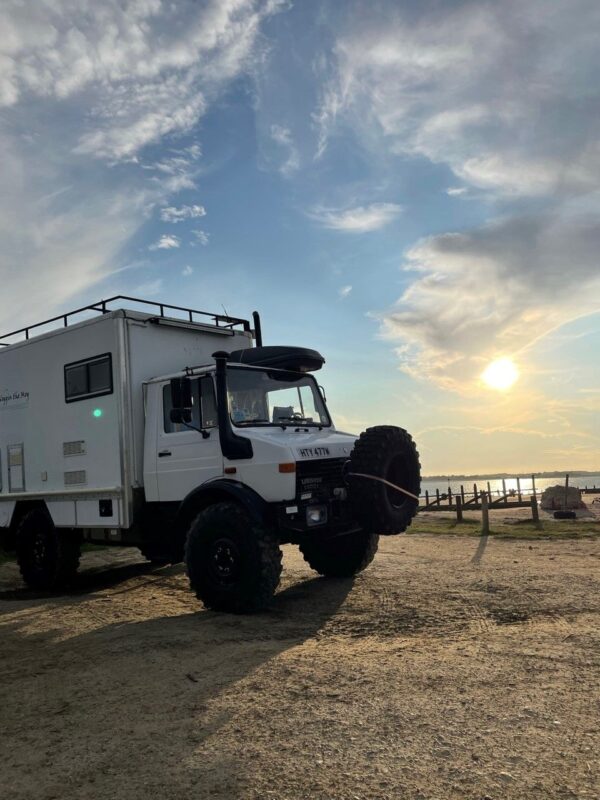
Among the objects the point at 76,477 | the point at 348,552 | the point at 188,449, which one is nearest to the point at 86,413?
the point at 76,477

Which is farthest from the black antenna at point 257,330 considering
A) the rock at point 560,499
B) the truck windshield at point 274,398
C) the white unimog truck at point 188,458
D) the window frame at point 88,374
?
the rock at point 560,499

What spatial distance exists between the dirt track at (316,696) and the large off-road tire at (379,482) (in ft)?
3.39

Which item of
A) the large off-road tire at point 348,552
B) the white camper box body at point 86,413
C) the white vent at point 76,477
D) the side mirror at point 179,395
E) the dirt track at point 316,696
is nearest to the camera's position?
the dirt track at point 316,696

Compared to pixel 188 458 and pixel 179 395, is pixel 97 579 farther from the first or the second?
pixel 179 395

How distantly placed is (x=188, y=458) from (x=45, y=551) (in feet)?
12.3

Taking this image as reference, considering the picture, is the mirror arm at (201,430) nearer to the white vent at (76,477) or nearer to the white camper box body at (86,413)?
the white camper box body at (86,413)

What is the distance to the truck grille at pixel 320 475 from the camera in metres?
7.58

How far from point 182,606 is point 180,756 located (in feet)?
16.0

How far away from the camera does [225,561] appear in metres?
7.56

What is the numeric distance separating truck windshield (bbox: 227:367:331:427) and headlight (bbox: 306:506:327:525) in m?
1.30

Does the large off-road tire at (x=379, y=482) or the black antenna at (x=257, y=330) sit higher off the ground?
the black antenna at (x=257, y=330)

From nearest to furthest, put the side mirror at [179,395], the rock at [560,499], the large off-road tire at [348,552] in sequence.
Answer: the side mirror at [179,395], the large off-road tire at [348,552], the rock at [560,499]

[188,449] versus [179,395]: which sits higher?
Result: [179,395]

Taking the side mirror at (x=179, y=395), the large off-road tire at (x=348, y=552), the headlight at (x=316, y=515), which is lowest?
the large off-road tire at (x=348, y=552)
